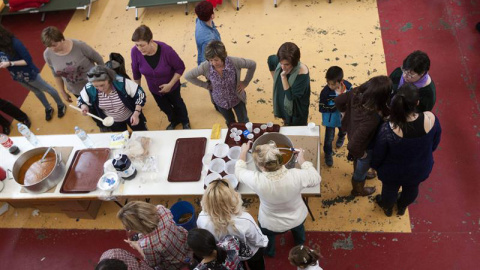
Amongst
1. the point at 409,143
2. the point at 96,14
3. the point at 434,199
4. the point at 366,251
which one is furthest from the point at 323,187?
the point at 96,14

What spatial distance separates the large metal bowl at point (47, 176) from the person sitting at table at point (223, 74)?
1457mm

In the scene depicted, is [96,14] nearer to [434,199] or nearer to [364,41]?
[364,41]

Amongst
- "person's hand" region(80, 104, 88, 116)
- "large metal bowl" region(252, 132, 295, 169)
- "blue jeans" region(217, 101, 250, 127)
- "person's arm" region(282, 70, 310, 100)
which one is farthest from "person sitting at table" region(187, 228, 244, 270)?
"person's hand" region(80, 104, 88, 116)

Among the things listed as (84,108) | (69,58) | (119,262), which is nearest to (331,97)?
(119,262)

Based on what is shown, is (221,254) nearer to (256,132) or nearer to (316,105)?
(256,132)

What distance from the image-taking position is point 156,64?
3535 mm

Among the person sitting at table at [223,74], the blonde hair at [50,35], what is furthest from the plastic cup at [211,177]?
the blonde hair at [50,35]

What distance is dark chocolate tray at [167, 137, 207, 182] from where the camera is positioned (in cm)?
305

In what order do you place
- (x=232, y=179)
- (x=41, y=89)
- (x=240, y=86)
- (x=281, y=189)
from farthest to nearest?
(x=41, y=89) < (x=240, y=86) < (x=232, y=179) < (x=281, y=189)

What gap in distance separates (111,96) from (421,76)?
2.79 m

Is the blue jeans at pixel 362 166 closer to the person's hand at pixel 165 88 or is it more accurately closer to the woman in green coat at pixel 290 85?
the woman in green coat at pixel 290 85

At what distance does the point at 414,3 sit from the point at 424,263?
13.6ft

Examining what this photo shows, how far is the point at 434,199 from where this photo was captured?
3.40 meters

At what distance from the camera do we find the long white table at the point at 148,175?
3.00 m
